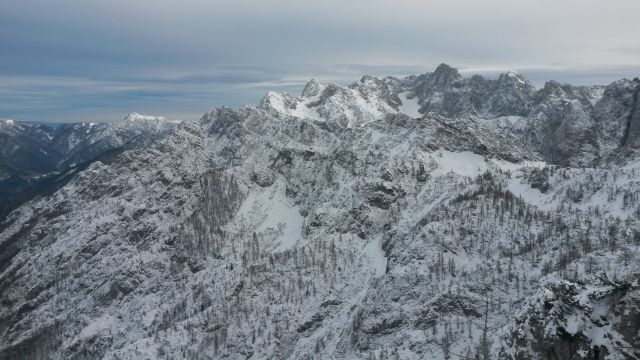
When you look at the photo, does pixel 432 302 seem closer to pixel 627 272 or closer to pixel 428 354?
pixel 428 354

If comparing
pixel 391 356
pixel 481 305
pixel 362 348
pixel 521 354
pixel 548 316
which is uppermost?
pixel 548 316

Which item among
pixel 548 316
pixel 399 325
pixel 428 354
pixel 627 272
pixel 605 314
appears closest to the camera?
pixel 605 314

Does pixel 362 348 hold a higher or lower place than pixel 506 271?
lower

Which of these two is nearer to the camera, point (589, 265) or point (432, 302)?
point (589, 265)

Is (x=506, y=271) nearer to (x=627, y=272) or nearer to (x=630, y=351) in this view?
(x=627, y=272)

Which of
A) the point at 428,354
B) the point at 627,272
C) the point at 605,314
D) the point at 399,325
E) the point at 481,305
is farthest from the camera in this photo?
the point at 399,325

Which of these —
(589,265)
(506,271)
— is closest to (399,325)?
(506,271)

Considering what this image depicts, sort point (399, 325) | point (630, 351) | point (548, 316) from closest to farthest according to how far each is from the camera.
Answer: point (630, 351)
point (548, 316)
point (399, 325)

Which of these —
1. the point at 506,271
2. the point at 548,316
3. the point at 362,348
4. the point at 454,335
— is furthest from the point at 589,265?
the point at 548,316

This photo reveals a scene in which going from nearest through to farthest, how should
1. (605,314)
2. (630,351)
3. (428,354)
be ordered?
(630,351)
(605,314)
(428,354)
